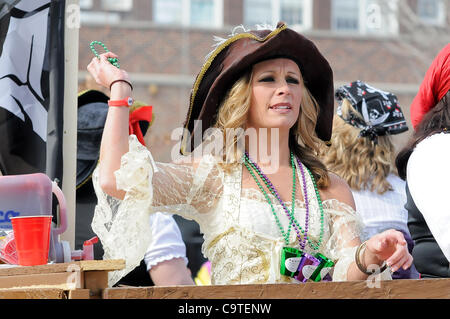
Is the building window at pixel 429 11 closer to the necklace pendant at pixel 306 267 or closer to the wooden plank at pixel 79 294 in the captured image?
the necklace pendant at pixel 306 267

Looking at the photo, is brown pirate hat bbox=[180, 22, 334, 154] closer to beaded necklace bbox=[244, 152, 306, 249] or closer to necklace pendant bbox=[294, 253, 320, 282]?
beaded necklace bbox=[244, 152, 306, 249]

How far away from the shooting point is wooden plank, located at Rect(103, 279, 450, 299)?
1.86 m

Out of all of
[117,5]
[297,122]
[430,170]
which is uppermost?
[117,5]

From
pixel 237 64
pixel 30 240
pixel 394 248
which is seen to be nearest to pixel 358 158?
pixel 237 64

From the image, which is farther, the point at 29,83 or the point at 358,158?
the point at 358,158

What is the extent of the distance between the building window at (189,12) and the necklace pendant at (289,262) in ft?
53.4

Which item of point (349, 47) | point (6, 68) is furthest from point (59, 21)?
point (349, 47)

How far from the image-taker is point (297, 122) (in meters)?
2.93

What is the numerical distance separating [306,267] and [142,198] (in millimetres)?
532

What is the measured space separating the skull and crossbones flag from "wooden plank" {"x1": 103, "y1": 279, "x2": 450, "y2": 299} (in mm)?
1506

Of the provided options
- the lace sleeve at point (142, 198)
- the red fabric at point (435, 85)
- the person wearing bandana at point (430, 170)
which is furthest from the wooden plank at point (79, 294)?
the red fabric at point (435, 85)

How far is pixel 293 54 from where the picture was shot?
2840 millimetres

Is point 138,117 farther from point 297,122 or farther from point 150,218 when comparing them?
point 297,122
